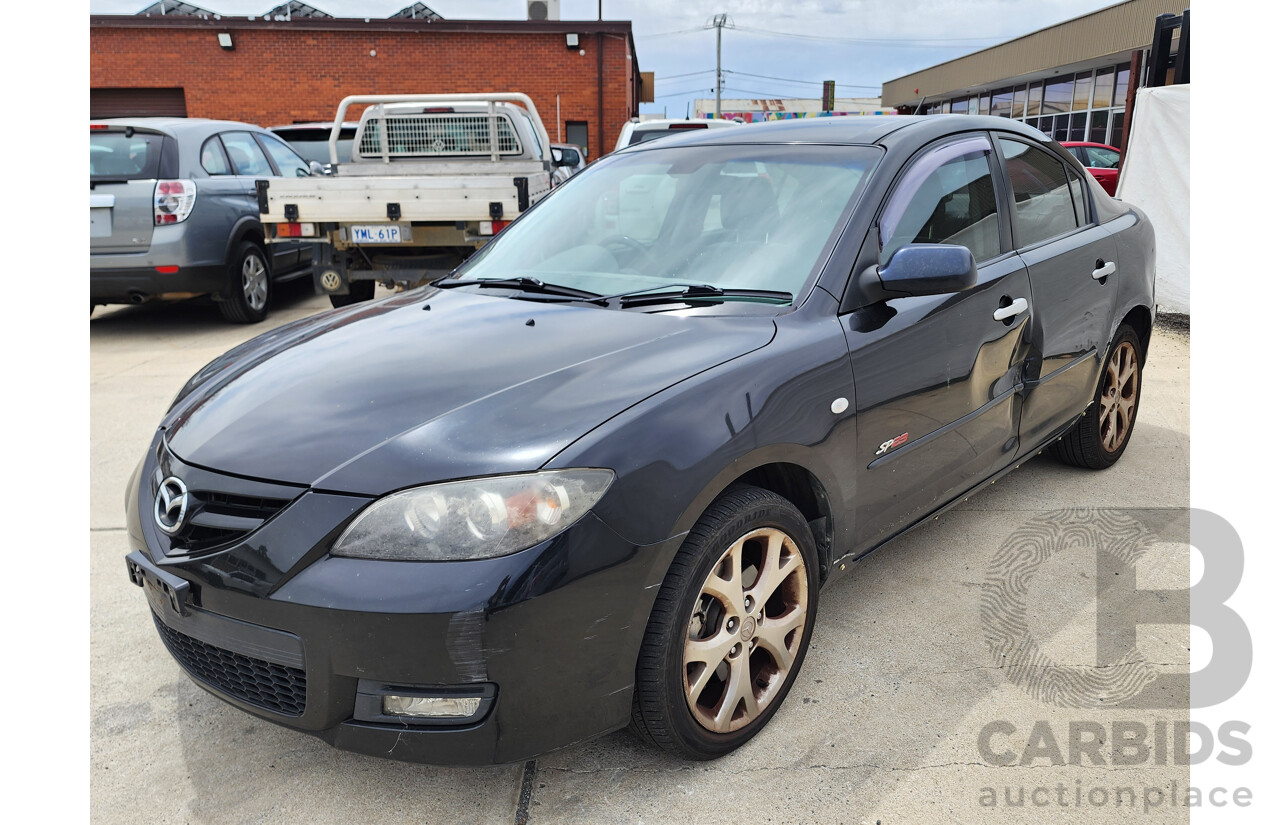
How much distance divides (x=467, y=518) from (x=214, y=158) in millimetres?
7691

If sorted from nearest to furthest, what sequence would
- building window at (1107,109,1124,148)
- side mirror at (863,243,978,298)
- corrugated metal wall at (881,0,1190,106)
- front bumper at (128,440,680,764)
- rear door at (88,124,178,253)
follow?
front bumper at (128,440,680,764), side mirror at (863,243,978,298), rear door at (88,124,178,253), corrugated metal wall at (881,0,1190,106), building window at (1107,109,1124,148)

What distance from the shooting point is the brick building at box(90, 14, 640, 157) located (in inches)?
938

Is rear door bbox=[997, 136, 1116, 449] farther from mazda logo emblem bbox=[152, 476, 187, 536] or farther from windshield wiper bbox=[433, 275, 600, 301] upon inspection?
mazda logo emblem bbox=[152, 476, 187, 536]

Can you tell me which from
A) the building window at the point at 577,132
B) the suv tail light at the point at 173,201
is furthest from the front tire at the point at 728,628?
the building window at the point at 577,132

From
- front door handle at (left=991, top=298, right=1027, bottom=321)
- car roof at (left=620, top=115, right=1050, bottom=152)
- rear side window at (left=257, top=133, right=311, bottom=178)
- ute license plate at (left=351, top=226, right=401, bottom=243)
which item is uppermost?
rear side window at (left=257, top=133, right=311, bottom=178)

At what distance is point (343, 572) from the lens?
1.91 m

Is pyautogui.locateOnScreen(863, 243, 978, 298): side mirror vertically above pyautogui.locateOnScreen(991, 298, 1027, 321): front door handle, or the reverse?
pyautogui.locateOnScreen(863, 243, 978, 298): side mirror

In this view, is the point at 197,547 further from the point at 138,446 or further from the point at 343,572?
the point at 138,446

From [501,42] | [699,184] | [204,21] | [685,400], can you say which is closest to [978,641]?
[685,400]

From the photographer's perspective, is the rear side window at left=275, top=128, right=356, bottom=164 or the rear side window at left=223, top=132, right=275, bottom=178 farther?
the rear side window at left=275, top=128, right=356, bottom=164

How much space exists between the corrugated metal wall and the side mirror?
18016 millimetres

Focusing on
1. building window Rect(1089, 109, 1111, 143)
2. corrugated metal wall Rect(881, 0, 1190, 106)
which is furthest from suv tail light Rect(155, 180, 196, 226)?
building window Rect(1089, 109, 1111, 143)

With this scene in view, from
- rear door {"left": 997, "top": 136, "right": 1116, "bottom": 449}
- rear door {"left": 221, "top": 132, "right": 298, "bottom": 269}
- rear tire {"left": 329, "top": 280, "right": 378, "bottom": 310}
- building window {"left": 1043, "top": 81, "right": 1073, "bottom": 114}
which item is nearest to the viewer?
rear door {"left": 997, "top": 136, "right": 1116, "bottom": 449}

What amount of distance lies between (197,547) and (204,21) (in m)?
26.2
